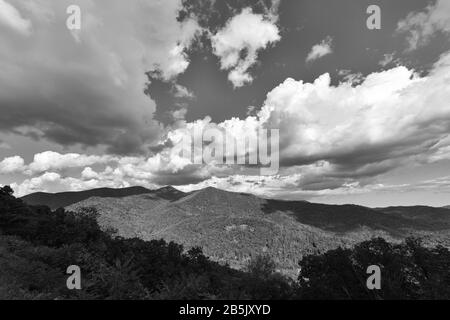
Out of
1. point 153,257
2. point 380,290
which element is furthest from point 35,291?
point 380,290

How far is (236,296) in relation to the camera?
22375mm

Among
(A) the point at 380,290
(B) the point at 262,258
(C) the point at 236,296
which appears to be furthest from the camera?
(A) the point at 380,290

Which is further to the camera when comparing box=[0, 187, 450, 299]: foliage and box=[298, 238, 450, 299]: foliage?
box=[298, 238, 450, 299]: foliage

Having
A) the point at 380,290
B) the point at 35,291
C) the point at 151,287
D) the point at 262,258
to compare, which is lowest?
the point at 151,287

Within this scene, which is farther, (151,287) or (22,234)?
(22,234)

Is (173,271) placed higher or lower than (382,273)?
lower

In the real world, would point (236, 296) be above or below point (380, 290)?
above

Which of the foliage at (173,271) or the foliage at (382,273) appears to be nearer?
the foliage at (173,271)

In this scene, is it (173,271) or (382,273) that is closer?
(382,273)
